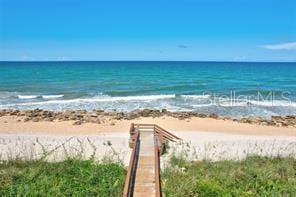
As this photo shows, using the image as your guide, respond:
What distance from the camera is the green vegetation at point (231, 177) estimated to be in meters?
10.5

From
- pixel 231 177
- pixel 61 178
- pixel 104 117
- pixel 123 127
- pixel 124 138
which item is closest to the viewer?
pixel 61 178

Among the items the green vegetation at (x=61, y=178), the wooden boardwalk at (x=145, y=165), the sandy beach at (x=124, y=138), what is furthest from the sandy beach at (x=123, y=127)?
the green vegetation at (x=61, y=178)

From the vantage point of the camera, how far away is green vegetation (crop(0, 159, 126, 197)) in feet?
33.6

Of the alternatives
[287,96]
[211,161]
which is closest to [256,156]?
[211,161]

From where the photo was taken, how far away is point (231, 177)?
1197 cm

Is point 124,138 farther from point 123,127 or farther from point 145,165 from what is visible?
point 145,165

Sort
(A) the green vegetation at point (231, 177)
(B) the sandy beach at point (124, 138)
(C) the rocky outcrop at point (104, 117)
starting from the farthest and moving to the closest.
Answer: (C) the rocky outcrop at point (104, 117), (B) the sandy beach at point (124, 138), (A) the green vegetation at point (231, 177)

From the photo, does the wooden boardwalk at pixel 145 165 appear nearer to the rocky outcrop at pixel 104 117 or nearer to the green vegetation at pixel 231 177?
the green vegetation at pixel 231 177

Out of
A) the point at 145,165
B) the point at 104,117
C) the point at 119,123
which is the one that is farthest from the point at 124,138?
the point at 104,117

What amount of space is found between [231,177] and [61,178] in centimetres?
547

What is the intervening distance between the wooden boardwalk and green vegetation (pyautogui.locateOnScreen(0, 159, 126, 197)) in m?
0.42

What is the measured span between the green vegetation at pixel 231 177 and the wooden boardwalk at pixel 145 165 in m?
0.48

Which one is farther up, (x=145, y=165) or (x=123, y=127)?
(x=145, y=165)

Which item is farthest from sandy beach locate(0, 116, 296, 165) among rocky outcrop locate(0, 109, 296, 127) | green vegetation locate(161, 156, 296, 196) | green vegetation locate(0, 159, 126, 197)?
green vegetation locate(161, 156, 296, 196)
